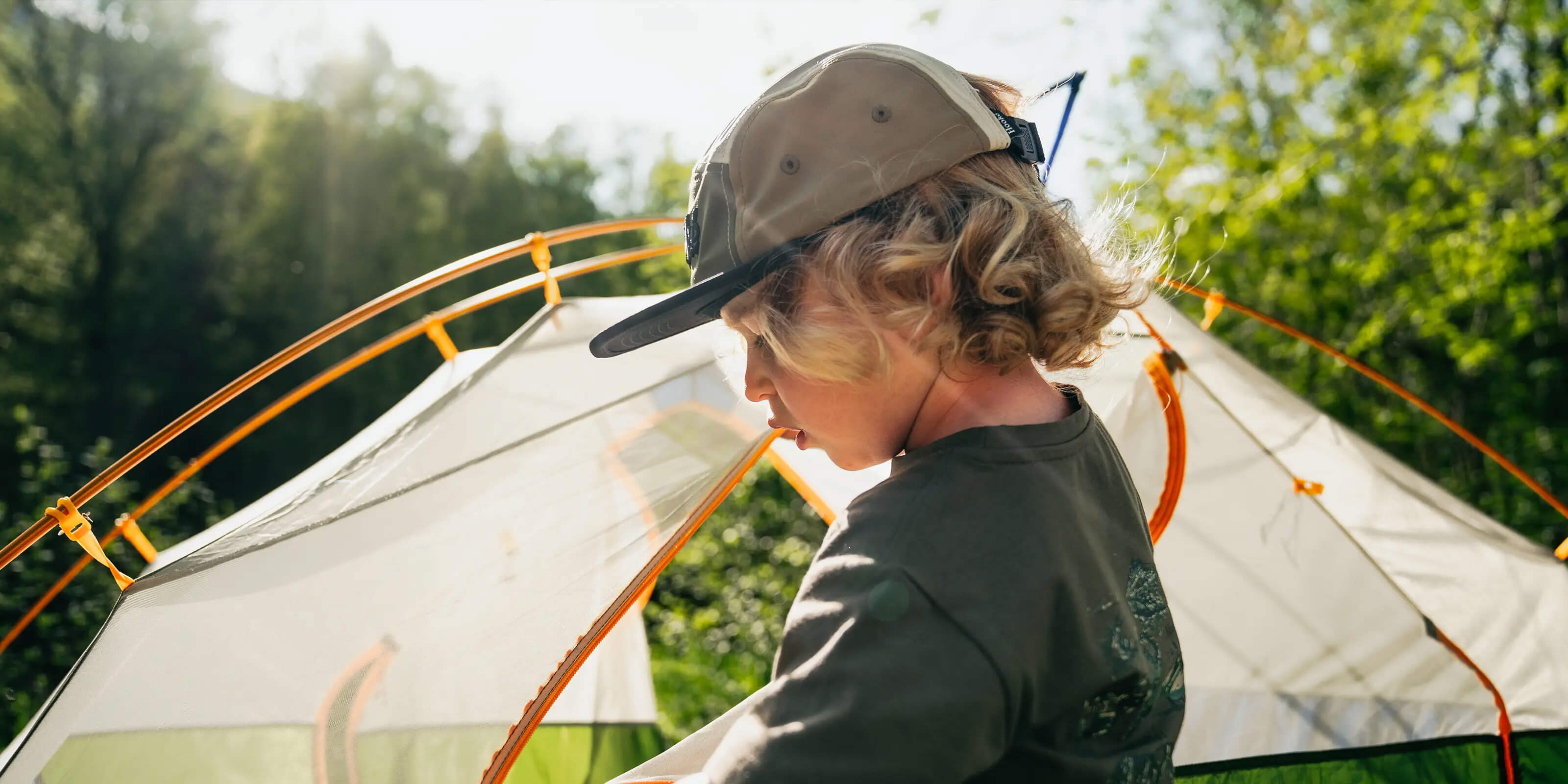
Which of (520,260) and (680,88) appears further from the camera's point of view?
→ (520,260)

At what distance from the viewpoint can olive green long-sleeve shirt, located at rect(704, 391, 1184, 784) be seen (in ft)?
1.98

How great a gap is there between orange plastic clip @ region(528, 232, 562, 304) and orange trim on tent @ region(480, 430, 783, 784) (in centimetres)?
35

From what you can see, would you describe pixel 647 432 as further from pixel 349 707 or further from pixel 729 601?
pixel 729 601

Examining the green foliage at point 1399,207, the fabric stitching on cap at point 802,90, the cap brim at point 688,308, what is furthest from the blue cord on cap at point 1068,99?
the green foliage at point 1399,207

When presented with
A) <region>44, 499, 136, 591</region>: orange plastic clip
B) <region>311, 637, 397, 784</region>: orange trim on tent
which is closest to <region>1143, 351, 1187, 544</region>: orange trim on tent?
<region>311, 637, 397, 784</region>: orange trim on tent

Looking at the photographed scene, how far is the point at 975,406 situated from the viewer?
78 cm

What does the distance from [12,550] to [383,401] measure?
8524 mm

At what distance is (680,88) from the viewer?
2.49 metres

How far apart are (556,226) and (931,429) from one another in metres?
9.97

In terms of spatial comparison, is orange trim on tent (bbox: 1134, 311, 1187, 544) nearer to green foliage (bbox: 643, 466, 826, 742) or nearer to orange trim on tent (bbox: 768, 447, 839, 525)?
orange trim on tent (bbox: 768, 447, 839, 525)

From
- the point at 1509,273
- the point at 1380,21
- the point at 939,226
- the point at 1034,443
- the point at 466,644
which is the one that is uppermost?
the point at 939,226

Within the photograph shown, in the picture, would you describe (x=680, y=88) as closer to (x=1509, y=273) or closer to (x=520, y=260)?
(x=1509, y=273)

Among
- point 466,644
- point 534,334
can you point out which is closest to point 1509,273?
point 534,334

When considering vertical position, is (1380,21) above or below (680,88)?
below
